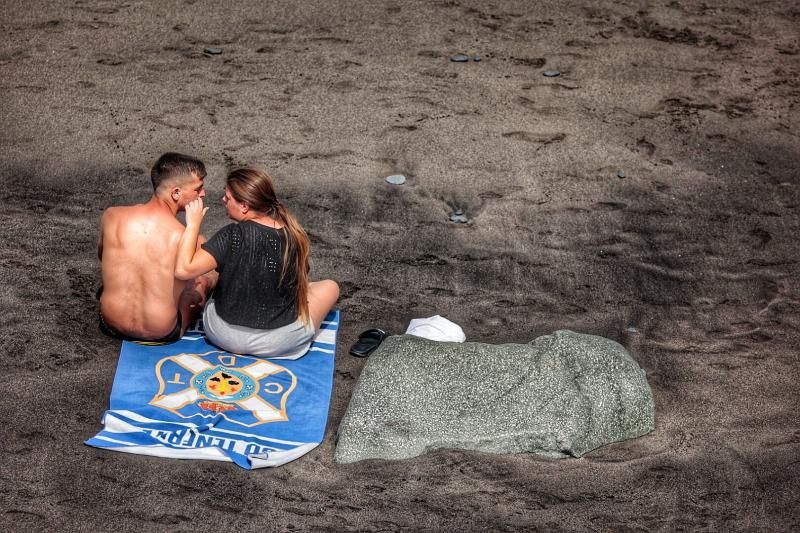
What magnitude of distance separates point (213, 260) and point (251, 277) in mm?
216

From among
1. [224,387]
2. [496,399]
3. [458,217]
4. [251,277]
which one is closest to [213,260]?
[251,277]

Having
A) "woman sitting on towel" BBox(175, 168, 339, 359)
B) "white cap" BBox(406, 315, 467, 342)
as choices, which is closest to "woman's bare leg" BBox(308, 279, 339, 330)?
"woman sitting on towel" BBox(175, 168, 339, 359)

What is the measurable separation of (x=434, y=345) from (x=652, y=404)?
1.23 m

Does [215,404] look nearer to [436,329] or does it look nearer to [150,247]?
[150,247]

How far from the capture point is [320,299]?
5.09m

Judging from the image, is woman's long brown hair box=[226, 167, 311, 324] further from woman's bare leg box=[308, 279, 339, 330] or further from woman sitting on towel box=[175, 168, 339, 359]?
woman's bare leg box=[308, 279, 339, 330]

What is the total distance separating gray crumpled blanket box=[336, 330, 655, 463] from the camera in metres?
4.48

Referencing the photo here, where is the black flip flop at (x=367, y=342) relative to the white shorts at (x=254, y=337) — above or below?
below

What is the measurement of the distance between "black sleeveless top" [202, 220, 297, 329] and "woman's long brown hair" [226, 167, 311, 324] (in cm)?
3

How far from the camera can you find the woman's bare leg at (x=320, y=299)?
16.5ft

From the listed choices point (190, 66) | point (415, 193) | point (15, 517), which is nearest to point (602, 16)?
point (415, 193)

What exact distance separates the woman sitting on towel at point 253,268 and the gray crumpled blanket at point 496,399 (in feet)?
1.78

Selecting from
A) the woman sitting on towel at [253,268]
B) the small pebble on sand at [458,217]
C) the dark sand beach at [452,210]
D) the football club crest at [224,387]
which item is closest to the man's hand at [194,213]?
the woman sitting on towel at [253,268]

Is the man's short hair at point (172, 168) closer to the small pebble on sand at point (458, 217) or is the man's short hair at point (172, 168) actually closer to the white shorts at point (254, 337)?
the white shorts at point (254, 337)
